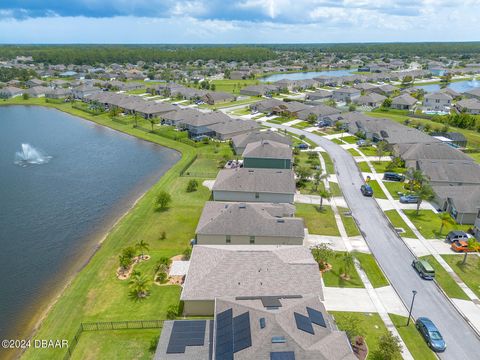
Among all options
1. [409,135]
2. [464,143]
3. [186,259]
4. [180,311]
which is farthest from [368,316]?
[464,143]

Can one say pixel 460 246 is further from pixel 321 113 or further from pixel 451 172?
pixel 321 113

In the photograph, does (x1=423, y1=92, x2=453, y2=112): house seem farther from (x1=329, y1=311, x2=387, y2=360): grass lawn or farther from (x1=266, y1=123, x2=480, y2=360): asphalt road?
(x1=329, y1=311, x2=387, y2=360): grass lawn

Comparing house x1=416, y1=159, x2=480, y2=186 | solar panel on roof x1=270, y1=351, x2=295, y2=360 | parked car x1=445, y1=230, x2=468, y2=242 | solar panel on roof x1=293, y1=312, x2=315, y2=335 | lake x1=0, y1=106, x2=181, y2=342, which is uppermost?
Answer: solar panel on roof x1=270, y1=351, x2=295, y2=360

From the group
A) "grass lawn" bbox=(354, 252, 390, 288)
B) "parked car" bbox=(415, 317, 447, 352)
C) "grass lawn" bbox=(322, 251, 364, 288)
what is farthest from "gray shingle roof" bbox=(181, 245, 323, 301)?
"parked car" bbox=(415, 317, 447, 352)

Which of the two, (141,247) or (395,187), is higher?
(141,247)

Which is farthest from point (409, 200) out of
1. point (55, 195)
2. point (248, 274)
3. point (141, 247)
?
point (55, 195)
